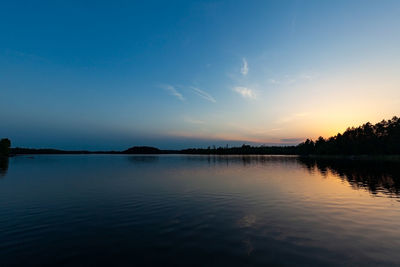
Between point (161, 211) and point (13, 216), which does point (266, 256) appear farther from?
point (13, 216)

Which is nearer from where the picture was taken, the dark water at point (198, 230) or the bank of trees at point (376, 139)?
the dark water at point (198, 230)

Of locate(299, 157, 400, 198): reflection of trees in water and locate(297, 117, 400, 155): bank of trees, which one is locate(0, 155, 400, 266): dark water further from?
locate(297, 117, 400, 155): bank of trees

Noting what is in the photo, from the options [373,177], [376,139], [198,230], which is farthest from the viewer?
[376,139]

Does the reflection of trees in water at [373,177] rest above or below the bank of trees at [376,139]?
below

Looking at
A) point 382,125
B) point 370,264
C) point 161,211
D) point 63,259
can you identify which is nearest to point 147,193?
point 161,211

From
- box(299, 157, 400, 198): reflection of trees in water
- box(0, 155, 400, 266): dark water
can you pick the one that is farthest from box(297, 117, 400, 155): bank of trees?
box(0, 155, 400, 266): dark water

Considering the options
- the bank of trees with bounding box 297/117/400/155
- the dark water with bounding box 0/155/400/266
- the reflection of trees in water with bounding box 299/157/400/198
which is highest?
the bank of trees with bounding box 297/117/400/155

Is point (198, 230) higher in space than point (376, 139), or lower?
lower

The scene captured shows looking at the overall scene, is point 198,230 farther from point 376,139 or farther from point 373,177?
point 376,139

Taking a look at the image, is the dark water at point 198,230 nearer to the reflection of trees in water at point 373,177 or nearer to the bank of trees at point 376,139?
the reflection of trees in water at point 373,177

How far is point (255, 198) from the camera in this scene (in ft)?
99.1

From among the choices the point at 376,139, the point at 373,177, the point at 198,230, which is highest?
the point at 376,139

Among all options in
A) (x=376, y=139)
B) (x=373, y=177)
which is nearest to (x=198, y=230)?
(x=373, y=177)

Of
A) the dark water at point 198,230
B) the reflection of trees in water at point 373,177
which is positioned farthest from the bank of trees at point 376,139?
the dark water at point 198,230
